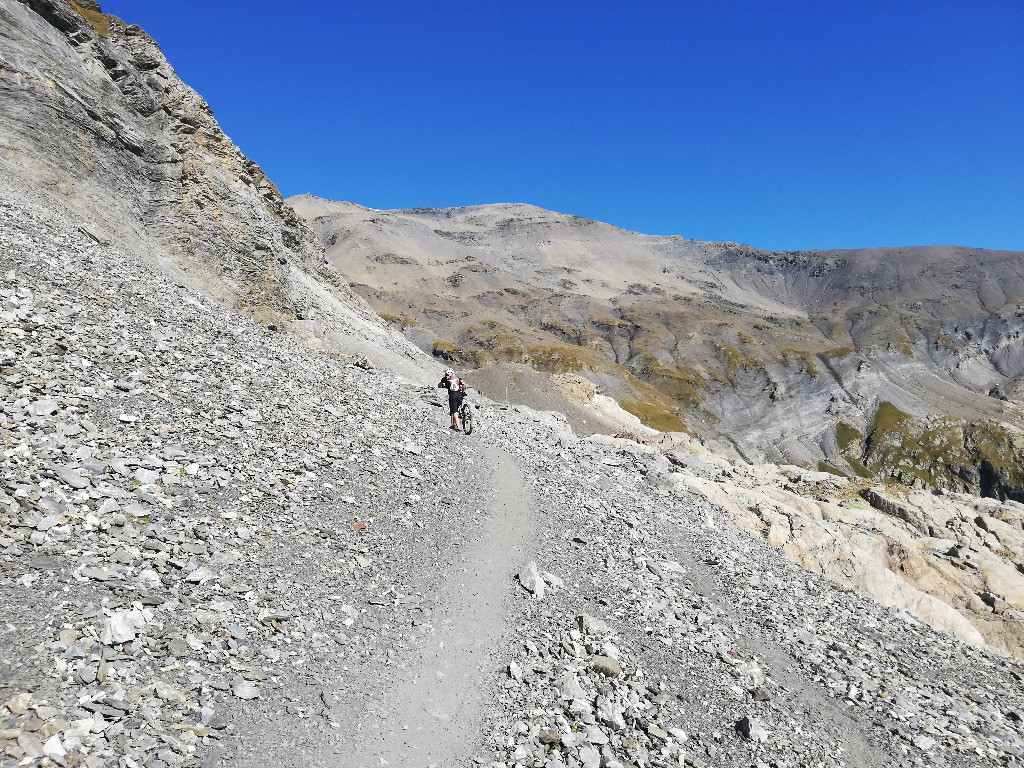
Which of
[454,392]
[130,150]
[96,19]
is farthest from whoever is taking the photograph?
[96,19]

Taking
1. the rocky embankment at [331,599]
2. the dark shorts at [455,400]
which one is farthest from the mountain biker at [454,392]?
the rocky embankment at [331,599]

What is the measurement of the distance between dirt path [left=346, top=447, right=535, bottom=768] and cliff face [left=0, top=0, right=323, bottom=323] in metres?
25.5

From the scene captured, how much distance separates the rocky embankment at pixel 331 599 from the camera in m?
8.44

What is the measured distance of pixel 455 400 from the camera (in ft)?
82.3

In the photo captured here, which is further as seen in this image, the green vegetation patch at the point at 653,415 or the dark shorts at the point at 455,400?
the green vegetation patch at the point at 653,415

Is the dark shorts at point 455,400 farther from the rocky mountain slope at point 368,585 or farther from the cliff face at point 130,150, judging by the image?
the cliff face at point 130,150

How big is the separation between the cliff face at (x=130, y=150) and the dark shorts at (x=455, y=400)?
17.5m

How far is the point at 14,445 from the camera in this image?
11133 mm

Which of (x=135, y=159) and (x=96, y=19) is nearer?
(x=135, y=159)

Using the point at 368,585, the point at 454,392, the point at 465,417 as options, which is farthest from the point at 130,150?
the point at 368,585

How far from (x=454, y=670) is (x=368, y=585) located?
2764 millimetres

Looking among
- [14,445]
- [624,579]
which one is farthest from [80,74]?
[624,579]

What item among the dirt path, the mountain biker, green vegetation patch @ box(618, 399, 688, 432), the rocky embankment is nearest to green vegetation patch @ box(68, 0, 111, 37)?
the rocky embankment

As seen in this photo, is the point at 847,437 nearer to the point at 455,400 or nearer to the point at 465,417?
the point at 465,417
